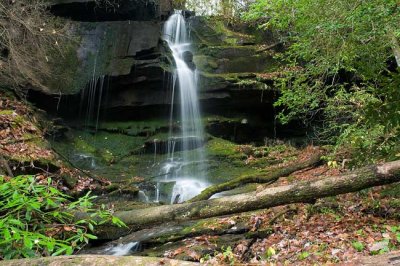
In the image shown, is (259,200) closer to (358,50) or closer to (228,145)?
(358,50)

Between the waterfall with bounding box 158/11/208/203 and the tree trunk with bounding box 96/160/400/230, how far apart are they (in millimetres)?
5556

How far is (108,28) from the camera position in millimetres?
15898

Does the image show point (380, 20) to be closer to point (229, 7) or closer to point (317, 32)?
point (317, 32)

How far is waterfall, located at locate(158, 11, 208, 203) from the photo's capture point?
11.9m

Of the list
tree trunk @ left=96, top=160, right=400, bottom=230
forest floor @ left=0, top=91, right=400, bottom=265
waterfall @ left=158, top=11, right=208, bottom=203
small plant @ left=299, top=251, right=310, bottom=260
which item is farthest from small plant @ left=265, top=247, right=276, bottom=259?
waterfall @ left=158, top=11, right=208, bottom=203

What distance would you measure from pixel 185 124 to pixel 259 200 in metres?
11.1

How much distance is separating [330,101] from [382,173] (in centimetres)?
447

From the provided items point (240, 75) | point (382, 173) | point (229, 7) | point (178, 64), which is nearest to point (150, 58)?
point (178, 64)

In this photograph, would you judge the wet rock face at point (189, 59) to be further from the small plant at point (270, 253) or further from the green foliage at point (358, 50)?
the small plant at point (270, 253)

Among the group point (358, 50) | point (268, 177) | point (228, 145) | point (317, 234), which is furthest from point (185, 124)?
point (317, 234)

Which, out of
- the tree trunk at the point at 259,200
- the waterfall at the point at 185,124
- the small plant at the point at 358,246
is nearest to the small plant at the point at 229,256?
the tree trunk at the point at 259,200

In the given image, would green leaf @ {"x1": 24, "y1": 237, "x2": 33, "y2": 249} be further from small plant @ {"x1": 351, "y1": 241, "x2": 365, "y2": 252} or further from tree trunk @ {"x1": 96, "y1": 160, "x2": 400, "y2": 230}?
small plant @ {"x1": 351, "y1": 241, "x2": 365, "y2": 252}

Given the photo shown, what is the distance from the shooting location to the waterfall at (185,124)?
11930 mm

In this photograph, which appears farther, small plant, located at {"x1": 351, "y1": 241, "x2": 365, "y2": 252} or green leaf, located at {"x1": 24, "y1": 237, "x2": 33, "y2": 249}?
small plant, located at {"x1": 351, "y1": 241, "x2": 365, "y2": 252}
